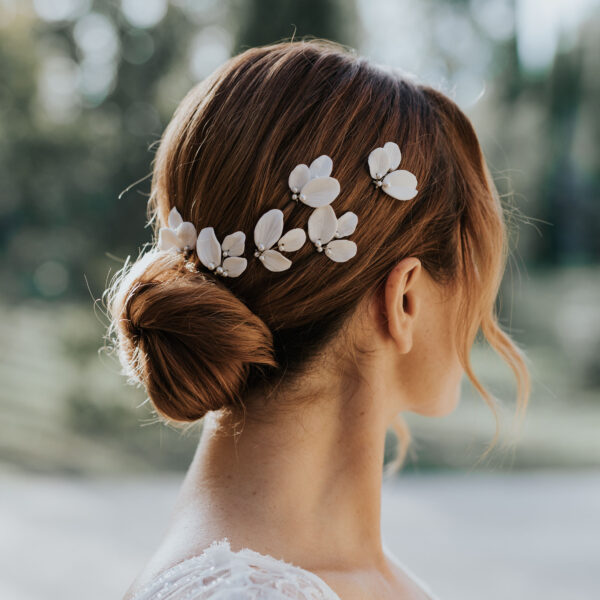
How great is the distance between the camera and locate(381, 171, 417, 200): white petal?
80 cm

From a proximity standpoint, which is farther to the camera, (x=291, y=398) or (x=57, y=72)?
(x=57, y=72)

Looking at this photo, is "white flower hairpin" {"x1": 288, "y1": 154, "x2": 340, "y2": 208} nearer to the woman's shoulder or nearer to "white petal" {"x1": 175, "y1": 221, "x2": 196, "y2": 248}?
"white petal" {"x1": 175, "y1": 221, "x2": 196, "y2": 248}

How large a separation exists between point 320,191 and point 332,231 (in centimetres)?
5

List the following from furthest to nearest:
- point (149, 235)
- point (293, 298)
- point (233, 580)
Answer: point (149, 235) < point (293, 298) < point (233, 580)

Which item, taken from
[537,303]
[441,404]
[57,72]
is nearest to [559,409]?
[537,303]

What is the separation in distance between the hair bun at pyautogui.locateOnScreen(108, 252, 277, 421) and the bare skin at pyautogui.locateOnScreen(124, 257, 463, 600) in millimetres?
62

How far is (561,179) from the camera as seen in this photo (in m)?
4.80

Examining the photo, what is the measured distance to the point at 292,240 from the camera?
777 mm

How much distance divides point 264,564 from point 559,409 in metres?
4.67

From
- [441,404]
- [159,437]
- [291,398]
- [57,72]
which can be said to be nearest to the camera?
[291,398]

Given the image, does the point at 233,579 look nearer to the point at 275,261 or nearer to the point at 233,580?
the point at 233,580

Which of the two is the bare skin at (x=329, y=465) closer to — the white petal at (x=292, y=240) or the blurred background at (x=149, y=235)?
the white petal at (x=292, y=240)

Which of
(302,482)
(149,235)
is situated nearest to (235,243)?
(302,482)

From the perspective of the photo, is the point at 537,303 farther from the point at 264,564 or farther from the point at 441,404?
the point at 264,564
